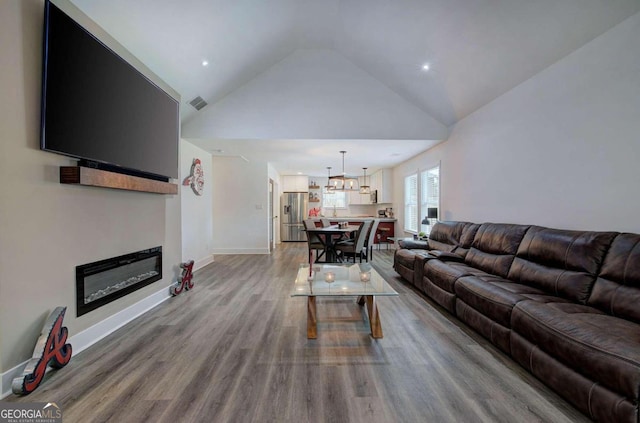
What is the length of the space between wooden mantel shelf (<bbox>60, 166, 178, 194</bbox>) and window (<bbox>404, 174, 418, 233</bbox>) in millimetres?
5363

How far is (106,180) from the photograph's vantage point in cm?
228

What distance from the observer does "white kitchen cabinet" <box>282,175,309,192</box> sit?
30.7 feet

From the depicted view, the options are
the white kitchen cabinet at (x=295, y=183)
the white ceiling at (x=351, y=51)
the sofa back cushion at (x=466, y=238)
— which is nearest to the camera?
the white ceiling at (x=351, y=51)

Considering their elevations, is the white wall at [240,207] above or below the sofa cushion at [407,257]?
above

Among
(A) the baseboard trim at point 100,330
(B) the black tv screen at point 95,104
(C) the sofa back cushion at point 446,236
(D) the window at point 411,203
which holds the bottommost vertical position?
(A) the baseboard trim at point 100,330

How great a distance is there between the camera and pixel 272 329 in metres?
2.54

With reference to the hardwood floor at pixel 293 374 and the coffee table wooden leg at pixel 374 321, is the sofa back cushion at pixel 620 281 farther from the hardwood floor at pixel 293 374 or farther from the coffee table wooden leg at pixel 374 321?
the coffee table wooden leg at pixel 374 321

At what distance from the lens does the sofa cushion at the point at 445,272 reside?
9.18ft

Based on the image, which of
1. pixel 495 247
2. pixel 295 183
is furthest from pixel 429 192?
pixel 295 183

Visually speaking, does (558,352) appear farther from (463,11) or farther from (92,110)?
(92,110)

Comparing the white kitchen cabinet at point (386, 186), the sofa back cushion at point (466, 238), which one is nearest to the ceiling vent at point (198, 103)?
the sofa back cushion at point (466, 238)

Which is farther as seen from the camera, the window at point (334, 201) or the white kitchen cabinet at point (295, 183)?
the window at point (334, 201)

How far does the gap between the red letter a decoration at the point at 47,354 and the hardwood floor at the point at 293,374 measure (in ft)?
0.23

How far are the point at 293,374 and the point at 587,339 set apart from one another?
1803mm
